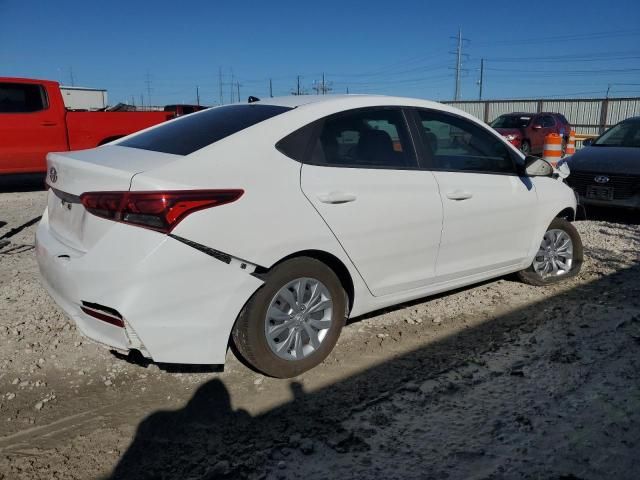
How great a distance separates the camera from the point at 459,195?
12.8 feet

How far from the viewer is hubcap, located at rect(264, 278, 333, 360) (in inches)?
122

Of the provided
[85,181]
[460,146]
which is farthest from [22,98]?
[460,146]

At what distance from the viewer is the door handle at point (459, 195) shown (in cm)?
383

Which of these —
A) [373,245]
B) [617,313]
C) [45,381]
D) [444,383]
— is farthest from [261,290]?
[617,313]

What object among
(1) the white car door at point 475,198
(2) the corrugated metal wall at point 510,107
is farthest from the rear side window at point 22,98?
(2) the corrugated metal wall at point 510,107

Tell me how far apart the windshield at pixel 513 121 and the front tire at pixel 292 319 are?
1827 cm

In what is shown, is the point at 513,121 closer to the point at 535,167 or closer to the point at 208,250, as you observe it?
the point at 535,167

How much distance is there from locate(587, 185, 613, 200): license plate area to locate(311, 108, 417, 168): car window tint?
5.28 m

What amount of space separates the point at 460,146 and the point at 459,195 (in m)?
0.47

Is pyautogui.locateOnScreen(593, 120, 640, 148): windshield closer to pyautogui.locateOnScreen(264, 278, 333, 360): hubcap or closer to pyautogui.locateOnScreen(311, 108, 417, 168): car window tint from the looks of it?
pyautogui.locateOnScreen(311, 108, 417, 168): car window tint

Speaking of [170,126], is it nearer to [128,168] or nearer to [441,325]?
[128,168]

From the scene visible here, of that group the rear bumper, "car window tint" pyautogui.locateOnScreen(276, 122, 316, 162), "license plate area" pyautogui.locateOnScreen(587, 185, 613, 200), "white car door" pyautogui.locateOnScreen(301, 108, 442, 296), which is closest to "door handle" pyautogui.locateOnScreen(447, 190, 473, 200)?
"white car door" pyautogui.locateOnScreen(301, 108, 442, 296)

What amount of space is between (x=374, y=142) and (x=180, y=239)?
1538mm

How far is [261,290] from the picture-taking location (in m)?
2.97
